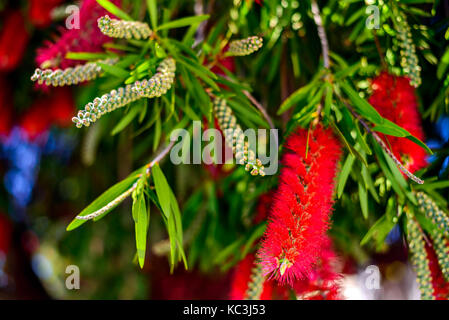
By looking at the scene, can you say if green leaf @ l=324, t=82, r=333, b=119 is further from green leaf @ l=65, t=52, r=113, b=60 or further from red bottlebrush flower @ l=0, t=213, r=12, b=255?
red bottlebrush flower @ l=0, t=213, r=12, b=255

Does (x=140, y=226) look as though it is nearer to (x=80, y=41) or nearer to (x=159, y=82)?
(x=159, y=82)

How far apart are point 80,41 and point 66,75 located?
0.14 m

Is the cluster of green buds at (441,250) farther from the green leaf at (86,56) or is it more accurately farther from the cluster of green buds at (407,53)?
the green leaf at (86,56)

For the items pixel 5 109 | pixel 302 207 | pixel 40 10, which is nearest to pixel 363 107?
pixel 302 207

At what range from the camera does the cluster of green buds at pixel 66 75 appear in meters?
0.53

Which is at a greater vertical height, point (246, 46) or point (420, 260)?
point (246, 46)

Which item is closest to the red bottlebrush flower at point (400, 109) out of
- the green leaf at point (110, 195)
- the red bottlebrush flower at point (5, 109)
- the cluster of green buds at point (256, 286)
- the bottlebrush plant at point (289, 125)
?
the bottlebrush plant at point (289, 125)

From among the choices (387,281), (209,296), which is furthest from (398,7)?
(387,281)

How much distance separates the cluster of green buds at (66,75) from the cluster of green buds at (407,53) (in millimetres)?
401

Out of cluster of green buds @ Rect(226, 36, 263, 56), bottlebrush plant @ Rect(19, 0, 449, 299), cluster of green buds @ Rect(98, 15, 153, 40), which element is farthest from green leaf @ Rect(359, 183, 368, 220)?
cluster of green buds @ Rect(98, 15, 153, 40)

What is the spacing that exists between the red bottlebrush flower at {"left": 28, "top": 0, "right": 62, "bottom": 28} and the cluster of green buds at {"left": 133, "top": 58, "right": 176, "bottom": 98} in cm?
58

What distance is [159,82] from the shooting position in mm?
520

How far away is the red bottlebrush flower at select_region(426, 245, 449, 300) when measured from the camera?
614 mm

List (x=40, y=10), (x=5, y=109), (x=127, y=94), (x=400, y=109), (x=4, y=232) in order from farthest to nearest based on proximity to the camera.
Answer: (x=4, y=232)
(x=5, y=109)
(x=40, y=10)
(x=400, y=109)
(x=127, y=94)
